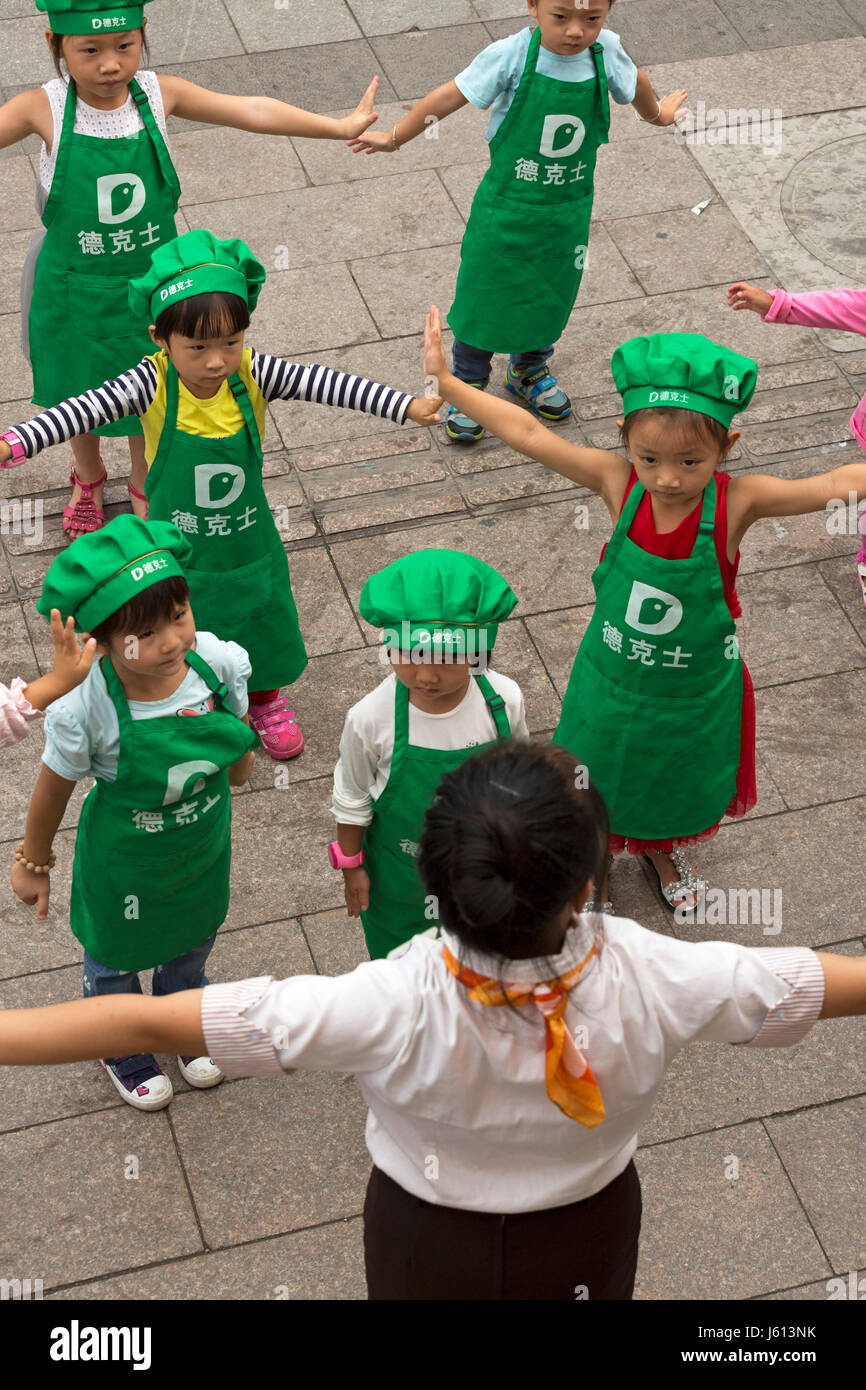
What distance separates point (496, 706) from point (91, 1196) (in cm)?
166

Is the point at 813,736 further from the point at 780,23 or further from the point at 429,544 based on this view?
the point at 780,23

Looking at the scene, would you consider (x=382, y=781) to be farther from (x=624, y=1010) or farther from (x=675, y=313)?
(x=675, y=313)

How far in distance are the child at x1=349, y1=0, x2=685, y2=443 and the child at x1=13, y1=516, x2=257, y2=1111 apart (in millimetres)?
2318

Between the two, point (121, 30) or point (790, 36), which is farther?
point (790, 36)

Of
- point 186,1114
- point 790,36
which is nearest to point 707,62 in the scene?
point 790,36

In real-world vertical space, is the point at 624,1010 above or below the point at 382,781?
above

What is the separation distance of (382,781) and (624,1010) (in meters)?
1.38

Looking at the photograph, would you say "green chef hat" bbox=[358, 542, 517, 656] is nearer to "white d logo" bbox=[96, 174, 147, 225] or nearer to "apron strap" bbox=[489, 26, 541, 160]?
"white d logo" bbox=[96, 174, 147, 225]

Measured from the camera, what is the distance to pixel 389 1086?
218cm

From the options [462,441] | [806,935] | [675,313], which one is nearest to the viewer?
[806,935]

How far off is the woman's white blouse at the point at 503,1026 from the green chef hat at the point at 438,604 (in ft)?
3.45

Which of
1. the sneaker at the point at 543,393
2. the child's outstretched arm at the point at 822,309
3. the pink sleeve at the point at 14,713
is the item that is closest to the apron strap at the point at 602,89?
the sneaker at the point at 543,393

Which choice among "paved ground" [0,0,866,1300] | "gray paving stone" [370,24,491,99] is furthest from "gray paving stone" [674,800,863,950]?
"gray paving stone" [370,24,491,99]

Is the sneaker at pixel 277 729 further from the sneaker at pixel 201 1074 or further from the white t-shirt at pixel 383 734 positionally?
the white t-shirt at pixel 383 734
